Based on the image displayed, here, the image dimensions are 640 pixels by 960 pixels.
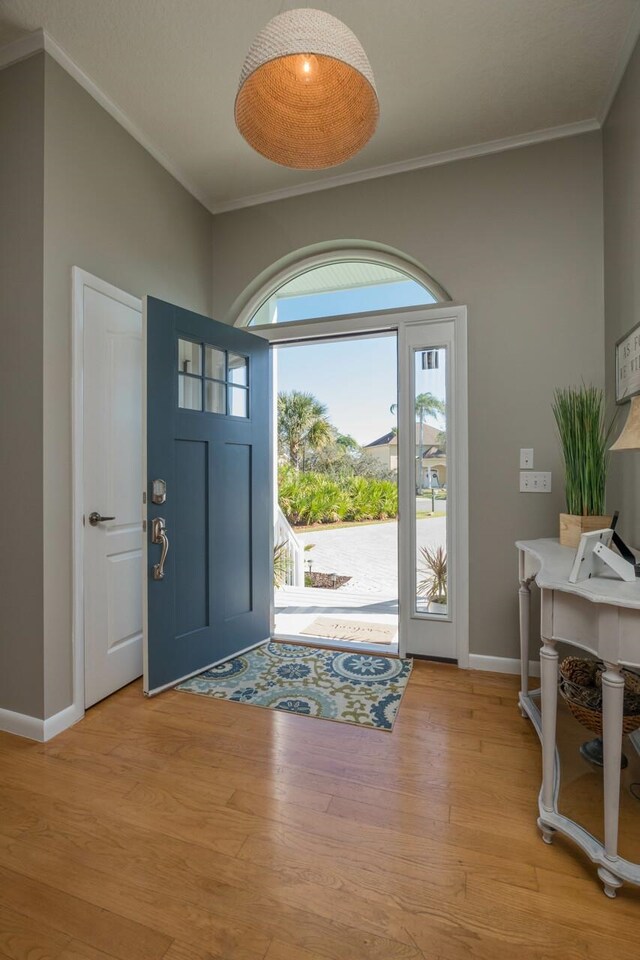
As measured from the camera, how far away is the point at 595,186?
8.18 ft

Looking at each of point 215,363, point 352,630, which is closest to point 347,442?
point 352,630

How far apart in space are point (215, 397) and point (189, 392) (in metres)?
0.21

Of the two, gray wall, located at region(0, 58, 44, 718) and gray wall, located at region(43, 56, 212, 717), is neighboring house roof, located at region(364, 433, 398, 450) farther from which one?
gray wall, located at region(0, 58, 44, 718)

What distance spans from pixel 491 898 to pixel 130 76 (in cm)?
348

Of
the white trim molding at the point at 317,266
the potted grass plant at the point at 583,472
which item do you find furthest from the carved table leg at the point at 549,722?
the white trim molding at the point at 317,266

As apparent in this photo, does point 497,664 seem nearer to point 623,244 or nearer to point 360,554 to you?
point 623,244

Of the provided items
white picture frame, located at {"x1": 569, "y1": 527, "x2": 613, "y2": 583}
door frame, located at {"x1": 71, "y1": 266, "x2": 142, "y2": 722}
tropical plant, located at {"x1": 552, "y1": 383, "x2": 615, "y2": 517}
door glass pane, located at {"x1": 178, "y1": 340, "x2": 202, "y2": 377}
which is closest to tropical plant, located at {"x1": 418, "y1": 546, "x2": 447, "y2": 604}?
tropical plant, located at {"x1": 552, "y1": 383, "x2": 615, "y2": 517}

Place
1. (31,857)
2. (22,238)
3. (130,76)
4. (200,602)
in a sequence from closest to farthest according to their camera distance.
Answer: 1. (31,857)
2. (22,238)
3. (130,76)
4. (200,602)

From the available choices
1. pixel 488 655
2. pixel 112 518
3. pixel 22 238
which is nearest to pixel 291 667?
pixel 488 655

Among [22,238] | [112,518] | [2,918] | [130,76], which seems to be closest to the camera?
[2,918]

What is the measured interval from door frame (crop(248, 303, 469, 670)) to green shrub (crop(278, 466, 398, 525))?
513cm

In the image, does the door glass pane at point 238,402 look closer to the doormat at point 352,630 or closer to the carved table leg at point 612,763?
the doormat at point 352,630

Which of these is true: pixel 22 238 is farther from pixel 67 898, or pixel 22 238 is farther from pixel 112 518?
pixel 67 898

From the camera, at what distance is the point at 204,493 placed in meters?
2.68
